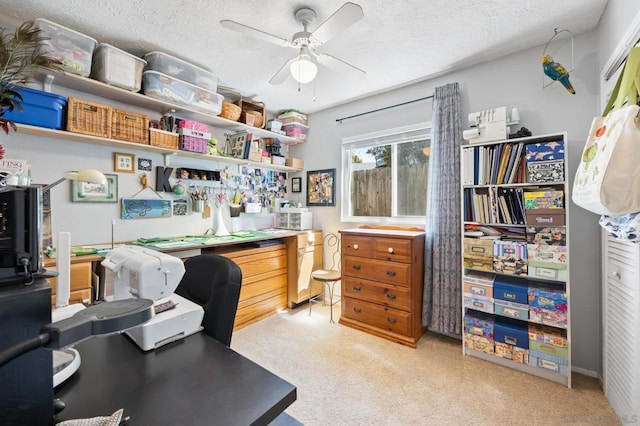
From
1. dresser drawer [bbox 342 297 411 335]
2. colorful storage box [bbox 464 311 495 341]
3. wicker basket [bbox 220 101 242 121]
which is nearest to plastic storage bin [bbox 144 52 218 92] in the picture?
wicker basket [bbox 220 101 242 121]

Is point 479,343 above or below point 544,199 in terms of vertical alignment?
below

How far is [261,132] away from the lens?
3.38 meters

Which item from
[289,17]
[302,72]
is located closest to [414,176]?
[302,72]

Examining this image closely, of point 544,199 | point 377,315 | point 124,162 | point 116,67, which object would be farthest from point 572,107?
point 124,162

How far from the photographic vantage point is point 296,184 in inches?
155

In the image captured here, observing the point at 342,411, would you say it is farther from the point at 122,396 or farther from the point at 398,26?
the point at 398,26

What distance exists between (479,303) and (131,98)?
10.7 feet

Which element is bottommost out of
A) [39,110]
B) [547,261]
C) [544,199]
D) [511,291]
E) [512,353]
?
[512,353]

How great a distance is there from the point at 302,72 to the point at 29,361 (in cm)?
186

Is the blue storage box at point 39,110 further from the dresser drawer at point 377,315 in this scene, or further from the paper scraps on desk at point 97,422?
the dresser drawer at point 377,315

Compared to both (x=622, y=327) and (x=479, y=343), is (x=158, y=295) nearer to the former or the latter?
(x=479, y=343)

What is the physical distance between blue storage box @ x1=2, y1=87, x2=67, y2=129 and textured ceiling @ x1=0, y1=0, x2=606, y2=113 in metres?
0.51

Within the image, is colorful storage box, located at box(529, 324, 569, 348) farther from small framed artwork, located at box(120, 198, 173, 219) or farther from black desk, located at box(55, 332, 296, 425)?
small framed artwork, located at box(120, 198, 173, 219)

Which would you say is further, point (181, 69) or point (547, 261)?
point (181, 69)
